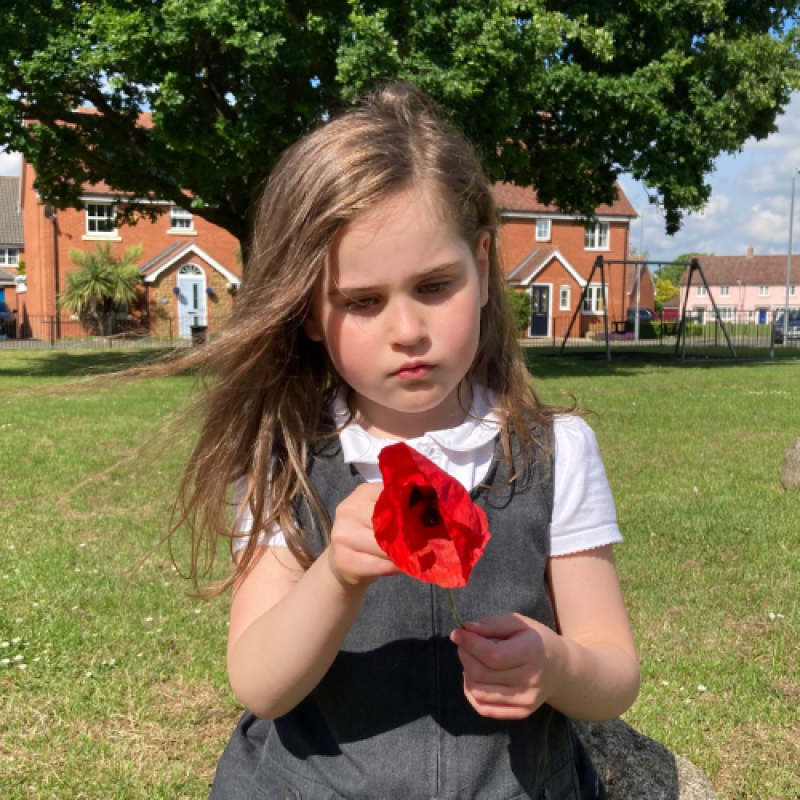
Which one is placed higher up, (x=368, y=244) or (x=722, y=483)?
(x=368, y=244)

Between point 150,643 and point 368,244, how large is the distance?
3519 mm

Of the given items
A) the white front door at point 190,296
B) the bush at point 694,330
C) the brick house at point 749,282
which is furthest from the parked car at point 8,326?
the brick house at point 749,282

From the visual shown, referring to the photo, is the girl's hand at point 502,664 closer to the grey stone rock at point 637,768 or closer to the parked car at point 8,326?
the grey stone rock at point 637,768

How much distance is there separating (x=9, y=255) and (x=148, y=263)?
18588 mm

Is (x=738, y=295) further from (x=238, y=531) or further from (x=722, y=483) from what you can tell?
(x=238, y=531)

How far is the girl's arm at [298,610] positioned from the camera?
55.0 inches

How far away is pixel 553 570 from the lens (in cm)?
195

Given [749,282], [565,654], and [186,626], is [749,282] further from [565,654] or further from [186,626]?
[565,654]

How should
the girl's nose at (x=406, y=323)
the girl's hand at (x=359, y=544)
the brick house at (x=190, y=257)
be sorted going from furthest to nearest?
the brick house at (x=190, y=257), the girl's nose at (x=406, y=323), the girl's hand at (x=359, y=544)

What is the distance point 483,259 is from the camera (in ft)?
6.68

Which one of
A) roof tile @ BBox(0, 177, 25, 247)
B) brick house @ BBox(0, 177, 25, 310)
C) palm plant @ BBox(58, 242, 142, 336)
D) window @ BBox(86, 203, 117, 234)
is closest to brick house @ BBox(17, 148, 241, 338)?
window @ BBox(86, 203, 117, 234)

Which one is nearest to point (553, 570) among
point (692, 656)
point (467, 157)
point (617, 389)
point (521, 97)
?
point (467, 157)

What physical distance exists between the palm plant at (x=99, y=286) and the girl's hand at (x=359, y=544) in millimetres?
37206

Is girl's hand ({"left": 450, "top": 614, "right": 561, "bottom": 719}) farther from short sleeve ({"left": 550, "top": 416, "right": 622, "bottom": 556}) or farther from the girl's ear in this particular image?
the girl's ear
